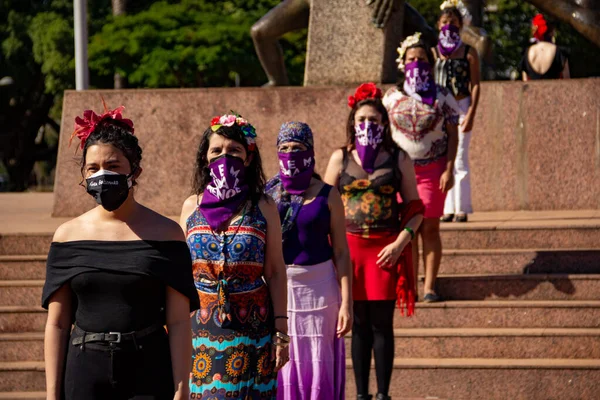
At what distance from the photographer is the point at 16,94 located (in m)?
49.3

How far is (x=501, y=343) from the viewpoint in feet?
30.5

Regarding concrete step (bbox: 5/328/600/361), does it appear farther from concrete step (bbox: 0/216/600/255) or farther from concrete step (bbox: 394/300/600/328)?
concrete step (bbox: 0/216/600/255)

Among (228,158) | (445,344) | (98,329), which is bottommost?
(445,344)

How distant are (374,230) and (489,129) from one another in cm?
520

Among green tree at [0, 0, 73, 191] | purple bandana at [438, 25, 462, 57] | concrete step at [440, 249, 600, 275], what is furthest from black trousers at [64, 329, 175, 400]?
green tree at [0, 0, 73, 191]

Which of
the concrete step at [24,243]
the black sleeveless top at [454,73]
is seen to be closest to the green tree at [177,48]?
the concrete step at [24,243]

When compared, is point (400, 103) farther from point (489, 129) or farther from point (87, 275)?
point (87, 275)

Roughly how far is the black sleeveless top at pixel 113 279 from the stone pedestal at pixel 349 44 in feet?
27.7

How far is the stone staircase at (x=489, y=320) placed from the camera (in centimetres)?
905

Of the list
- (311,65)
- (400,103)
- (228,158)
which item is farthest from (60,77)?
(228,158)

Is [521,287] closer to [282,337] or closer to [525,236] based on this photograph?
[525,236]

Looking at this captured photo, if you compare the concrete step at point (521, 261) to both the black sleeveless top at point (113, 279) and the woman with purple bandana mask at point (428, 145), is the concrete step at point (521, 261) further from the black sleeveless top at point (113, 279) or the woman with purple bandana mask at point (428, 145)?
the black sleeveless top at point (113, 279)

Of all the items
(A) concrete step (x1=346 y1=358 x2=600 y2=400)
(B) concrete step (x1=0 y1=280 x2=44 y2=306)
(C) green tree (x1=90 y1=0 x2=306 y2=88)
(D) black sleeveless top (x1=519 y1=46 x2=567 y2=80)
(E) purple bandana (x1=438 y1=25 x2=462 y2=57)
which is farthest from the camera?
(C) green tree (x1=90 y1=0 x2=306 y2=88)

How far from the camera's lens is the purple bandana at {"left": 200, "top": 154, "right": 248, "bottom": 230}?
6160 mm
